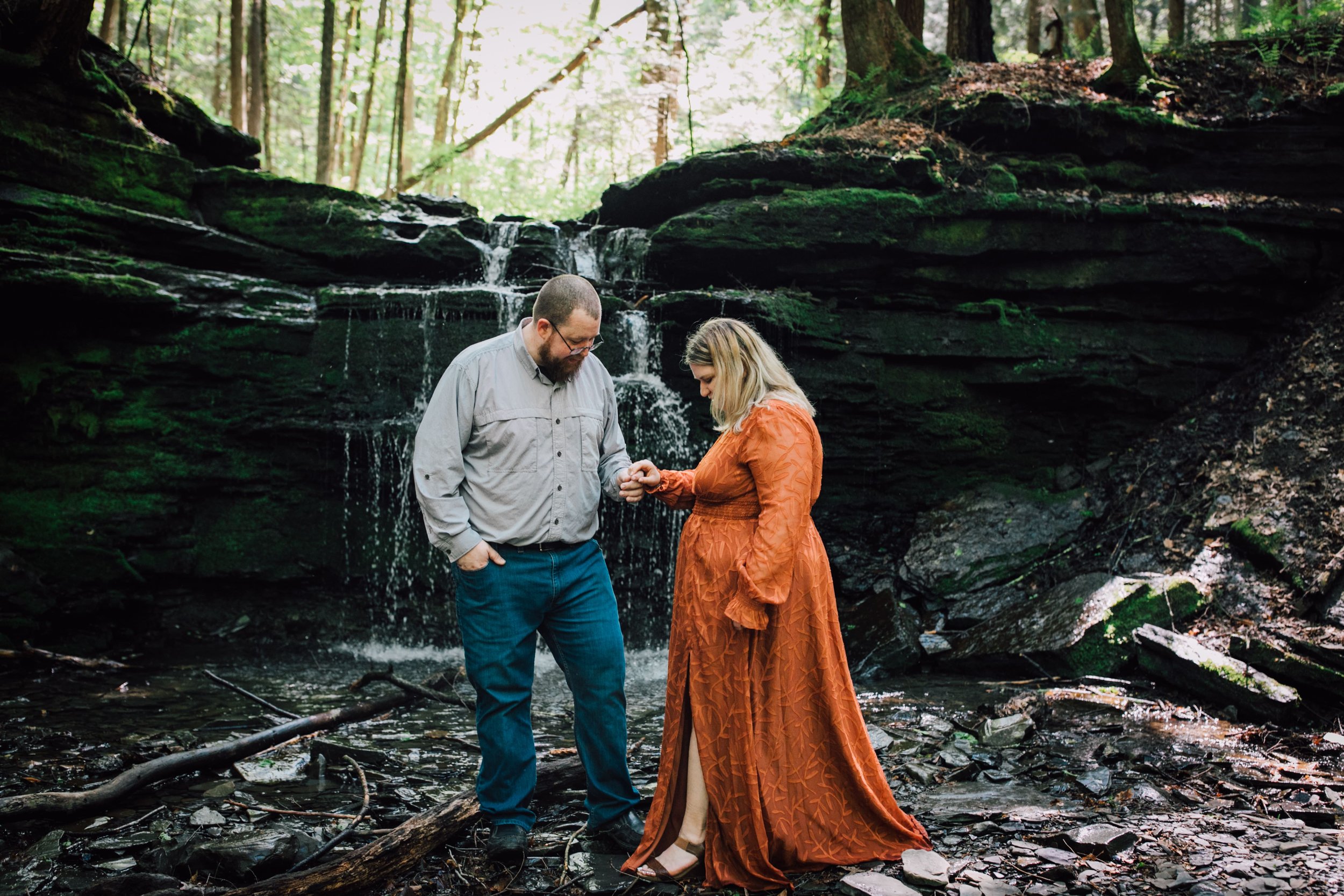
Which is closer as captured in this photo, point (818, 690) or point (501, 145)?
point (818, 690)

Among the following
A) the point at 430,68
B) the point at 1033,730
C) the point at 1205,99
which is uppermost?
the point at 430,68

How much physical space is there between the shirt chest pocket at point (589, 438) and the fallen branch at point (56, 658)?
565 cm

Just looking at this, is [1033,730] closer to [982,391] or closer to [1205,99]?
[982,391]

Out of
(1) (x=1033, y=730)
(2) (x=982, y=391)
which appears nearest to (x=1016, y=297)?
(2) (x=982, y=391)

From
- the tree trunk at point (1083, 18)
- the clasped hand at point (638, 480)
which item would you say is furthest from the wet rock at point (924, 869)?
the tree trunk at point (1083, 18)

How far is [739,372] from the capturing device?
11.2ft

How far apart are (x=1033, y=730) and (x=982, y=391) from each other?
4.92 meters

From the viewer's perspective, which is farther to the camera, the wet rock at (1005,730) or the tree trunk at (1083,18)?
the tree trunk at (1083,18)

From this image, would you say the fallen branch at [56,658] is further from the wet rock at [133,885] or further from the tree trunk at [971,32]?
the tree trunk at [971,32]

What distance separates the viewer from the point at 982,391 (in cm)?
945

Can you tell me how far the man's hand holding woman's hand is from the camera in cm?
342

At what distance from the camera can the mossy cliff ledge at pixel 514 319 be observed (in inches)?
317

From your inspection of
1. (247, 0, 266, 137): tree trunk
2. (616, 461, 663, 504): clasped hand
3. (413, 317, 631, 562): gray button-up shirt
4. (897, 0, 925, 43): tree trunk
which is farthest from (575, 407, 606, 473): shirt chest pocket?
(247, 0, 266, 137): tree trunk

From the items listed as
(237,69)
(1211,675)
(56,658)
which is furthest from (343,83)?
(1211,675)
